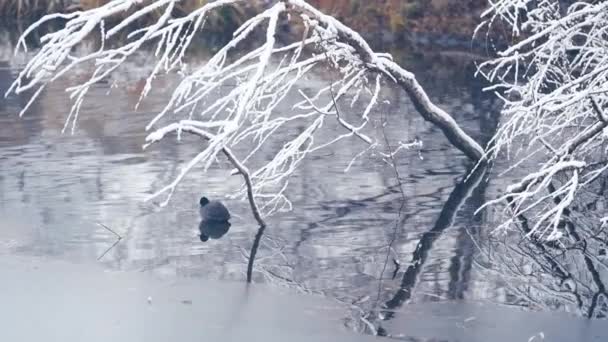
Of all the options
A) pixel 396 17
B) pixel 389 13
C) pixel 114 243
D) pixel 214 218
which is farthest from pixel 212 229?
pixel 389 13

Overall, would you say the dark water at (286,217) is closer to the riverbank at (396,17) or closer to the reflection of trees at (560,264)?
the reflection of trees at (560,264)

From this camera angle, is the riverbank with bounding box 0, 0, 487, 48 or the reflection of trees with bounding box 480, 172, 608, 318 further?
the riverbank with bounding box 0, 0, 487, 48

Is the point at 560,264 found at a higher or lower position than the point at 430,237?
lower

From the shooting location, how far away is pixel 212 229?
793cm

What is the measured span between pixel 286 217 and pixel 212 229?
633 mm

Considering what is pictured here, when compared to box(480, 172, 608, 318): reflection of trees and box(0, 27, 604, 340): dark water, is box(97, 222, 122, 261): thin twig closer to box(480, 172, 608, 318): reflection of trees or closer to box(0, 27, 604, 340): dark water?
box(0, 27, 604, 340): dark water

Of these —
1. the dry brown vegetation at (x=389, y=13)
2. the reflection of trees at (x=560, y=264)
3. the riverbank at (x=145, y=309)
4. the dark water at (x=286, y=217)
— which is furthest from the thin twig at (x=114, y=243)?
the dry brown vegetation at (x=389, y=13)

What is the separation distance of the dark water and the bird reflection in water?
0.07 m

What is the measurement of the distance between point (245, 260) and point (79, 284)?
113cm

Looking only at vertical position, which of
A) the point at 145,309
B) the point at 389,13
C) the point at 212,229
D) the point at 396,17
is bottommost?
the point at 145,309

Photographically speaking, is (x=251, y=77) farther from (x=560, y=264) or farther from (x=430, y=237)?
(x=560, y=264)

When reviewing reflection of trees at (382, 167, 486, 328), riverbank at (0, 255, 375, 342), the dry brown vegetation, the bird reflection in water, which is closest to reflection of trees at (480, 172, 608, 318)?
reflection of trees at (382, 167, 486, 328)

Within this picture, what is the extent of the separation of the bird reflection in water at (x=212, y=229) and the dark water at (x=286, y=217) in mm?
73

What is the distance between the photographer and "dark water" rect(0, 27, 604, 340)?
271 inches
